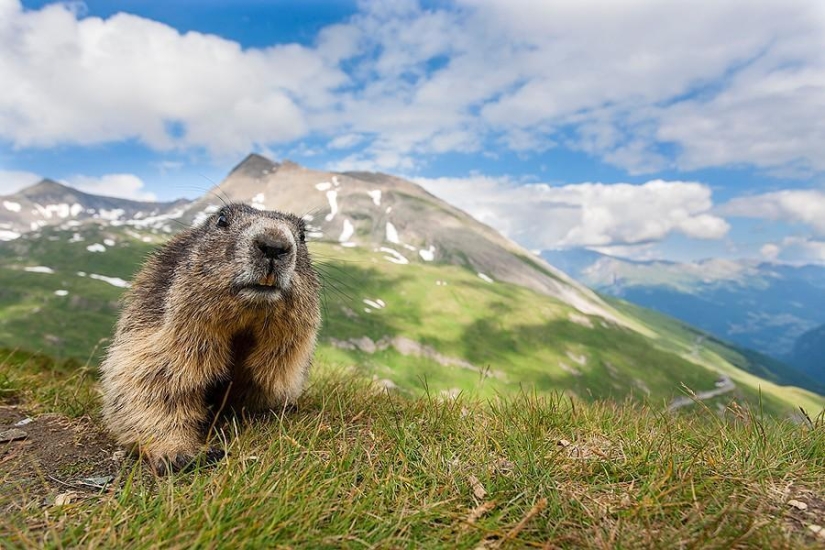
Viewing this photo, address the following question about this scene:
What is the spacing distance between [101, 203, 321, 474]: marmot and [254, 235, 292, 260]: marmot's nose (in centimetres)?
1

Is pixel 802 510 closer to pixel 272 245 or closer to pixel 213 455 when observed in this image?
pixel 272 245

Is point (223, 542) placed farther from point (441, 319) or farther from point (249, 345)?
point (441, 319)

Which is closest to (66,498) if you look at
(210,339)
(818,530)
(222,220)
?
(210,339)

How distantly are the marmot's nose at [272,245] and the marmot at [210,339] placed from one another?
10 millimetres

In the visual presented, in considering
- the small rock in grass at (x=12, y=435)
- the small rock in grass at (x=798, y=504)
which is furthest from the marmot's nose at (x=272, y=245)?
the small rock in grass at (x=798, y=504)

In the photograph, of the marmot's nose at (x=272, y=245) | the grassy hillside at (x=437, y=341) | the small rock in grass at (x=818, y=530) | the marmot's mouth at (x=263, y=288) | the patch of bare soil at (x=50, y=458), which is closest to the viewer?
the small rock in grass at (x=818, y=530)

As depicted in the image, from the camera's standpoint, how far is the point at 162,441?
5516mm

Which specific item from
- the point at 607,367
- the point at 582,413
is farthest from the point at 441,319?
the point at 582,413

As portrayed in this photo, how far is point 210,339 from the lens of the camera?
18.4 ft

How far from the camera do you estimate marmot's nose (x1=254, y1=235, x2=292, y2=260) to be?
5.09 m

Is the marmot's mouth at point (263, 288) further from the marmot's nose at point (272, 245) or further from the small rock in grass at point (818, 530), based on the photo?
the small rock in grass at point (818, 530)

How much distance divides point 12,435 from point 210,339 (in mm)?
2943

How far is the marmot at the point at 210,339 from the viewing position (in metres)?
5.27

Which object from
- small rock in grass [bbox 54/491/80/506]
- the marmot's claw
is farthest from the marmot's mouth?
small rock in grass [bbox 54/491/80/506]
